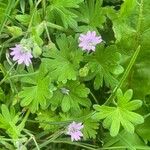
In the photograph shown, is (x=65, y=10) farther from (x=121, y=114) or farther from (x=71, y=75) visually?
(x=121, y=114)

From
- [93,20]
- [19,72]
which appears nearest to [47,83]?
[19,72]

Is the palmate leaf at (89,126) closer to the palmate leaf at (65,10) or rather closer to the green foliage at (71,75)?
the green foliage at (71,75)

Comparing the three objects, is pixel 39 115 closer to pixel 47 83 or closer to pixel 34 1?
pixel 47 83

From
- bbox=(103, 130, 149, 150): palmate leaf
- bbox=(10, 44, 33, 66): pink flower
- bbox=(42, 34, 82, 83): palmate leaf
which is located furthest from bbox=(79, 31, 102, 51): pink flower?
bbox=(103, 130, 149, 150): palmate leaf

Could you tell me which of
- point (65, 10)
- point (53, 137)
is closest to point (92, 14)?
point (65, 10)

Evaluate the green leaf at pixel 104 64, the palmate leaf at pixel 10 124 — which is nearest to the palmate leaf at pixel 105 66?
the green leaf at pixel 104 64
